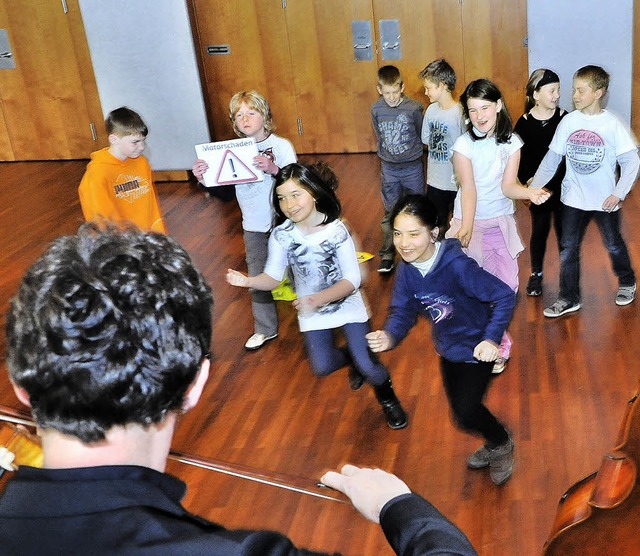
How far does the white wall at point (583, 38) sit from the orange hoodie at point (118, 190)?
3.45m

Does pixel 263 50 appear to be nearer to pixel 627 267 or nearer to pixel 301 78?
pixel 301 78

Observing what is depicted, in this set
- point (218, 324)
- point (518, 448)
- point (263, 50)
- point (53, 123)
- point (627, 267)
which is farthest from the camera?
point (53, 123)

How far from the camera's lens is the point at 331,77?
25.2 feet

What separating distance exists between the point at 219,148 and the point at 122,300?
3.09 meters

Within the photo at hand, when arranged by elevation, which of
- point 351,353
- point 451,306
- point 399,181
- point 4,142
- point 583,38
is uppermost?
point 583,38

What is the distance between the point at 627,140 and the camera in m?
3.94

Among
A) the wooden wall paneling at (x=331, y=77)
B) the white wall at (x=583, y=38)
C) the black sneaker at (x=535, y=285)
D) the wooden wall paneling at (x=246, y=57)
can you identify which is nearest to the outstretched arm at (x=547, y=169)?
the black sneaker at (x=535, y=285)

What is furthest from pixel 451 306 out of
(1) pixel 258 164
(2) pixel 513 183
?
(1) pixel 258 164

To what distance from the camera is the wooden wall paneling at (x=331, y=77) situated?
744 centimetres

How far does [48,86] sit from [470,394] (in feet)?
21.5

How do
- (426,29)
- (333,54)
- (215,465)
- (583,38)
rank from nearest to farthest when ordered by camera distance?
1. (215,465)
2. (583,38)
3. (426,29)
4. (333,54)

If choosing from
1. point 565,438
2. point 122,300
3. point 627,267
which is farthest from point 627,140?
point 122,300

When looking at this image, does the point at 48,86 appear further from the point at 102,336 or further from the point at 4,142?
the point at 102,336

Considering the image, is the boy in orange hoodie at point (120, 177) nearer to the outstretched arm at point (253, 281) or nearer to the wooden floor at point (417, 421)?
the outstretched arm at point (253, 281)
